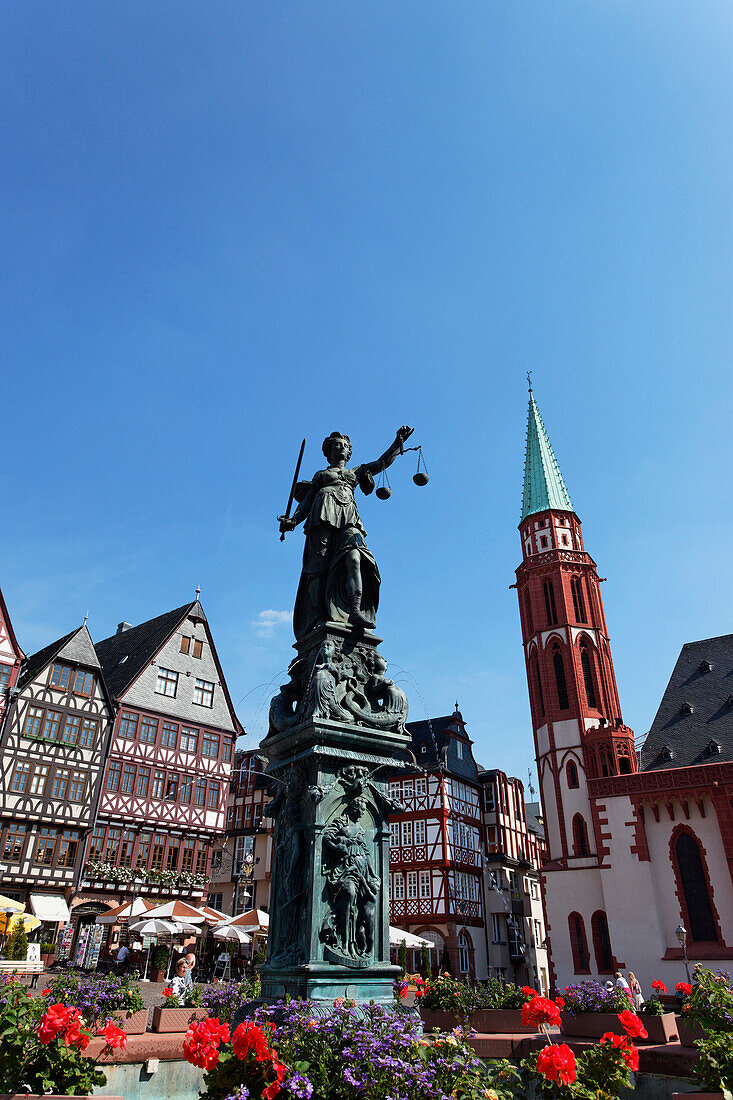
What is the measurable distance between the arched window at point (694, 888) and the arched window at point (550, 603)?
14.5 metres

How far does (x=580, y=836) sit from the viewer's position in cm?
3762

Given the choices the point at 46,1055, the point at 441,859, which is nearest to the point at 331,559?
the point at 46,1055

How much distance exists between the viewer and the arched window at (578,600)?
1754 inches

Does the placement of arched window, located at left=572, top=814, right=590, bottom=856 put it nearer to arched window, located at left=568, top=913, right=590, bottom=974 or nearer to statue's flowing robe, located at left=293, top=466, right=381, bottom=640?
arched window, located at left=568, top=913, right=590, bottom=974

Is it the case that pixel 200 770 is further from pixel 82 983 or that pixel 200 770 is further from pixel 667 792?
pixel 82 983

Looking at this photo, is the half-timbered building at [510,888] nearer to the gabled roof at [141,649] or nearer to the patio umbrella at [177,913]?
the gabled roof at [141,649]

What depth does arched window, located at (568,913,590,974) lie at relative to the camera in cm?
3453

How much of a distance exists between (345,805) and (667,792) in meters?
32.2

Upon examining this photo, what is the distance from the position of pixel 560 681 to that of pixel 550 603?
16.4ft

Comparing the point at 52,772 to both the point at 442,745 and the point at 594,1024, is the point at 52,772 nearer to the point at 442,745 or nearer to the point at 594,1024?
the point at 442,745

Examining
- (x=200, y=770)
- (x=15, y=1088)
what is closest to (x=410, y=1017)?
(x=15, y=1088)

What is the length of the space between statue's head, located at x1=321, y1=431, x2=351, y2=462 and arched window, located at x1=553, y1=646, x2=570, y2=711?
A: 118 ft

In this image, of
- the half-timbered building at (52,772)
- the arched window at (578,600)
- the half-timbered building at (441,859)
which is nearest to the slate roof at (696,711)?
the arched window at (578,600)

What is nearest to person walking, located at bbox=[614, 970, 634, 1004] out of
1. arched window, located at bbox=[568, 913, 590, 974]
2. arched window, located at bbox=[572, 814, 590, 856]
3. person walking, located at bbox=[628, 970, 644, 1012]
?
person walking, located at bbox=[628, 970, 644, 1012]
